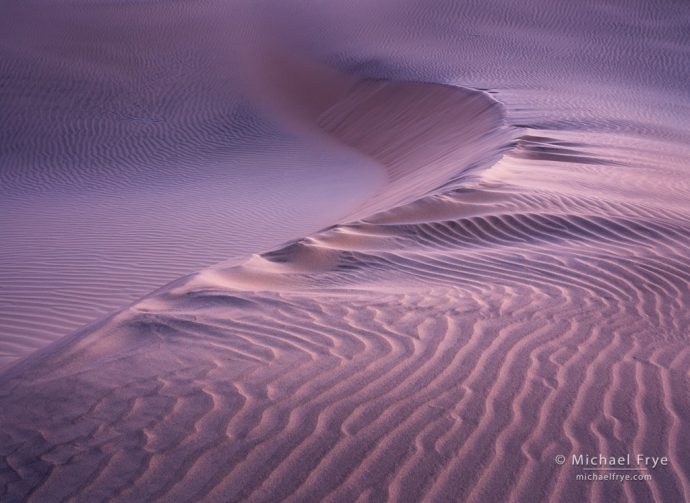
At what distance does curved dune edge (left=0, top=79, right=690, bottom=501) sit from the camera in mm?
3004

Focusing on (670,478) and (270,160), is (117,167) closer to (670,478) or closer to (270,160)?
(270,160)

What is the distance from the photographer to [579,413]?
11.6ft

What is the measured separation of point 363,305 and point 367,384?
1.21 metres

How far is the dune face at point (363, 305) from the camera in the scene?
10.2ft

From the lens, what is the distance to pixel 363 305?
16.1ft

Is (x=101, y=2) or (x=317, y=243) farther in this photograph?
(x=101, y=2)

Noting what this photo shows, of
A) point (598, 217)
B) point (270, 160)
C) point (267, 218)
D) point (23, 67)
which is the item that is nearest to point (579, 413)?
point (598, 217)

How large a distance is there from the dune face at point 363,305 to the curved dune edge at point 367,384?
2 cm

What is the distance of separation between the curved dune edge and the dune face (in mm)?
17

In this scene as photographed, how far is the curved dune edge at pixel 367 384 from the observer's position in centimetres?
300

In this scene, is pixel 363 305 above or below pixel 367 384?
above

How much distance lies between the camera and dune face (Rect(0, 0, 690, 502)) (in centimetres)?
310

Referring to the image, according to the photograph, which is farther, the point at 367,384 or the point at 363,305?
the point at 363,305

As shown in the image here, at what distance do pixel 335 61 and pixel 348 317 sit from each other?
1879 cm
